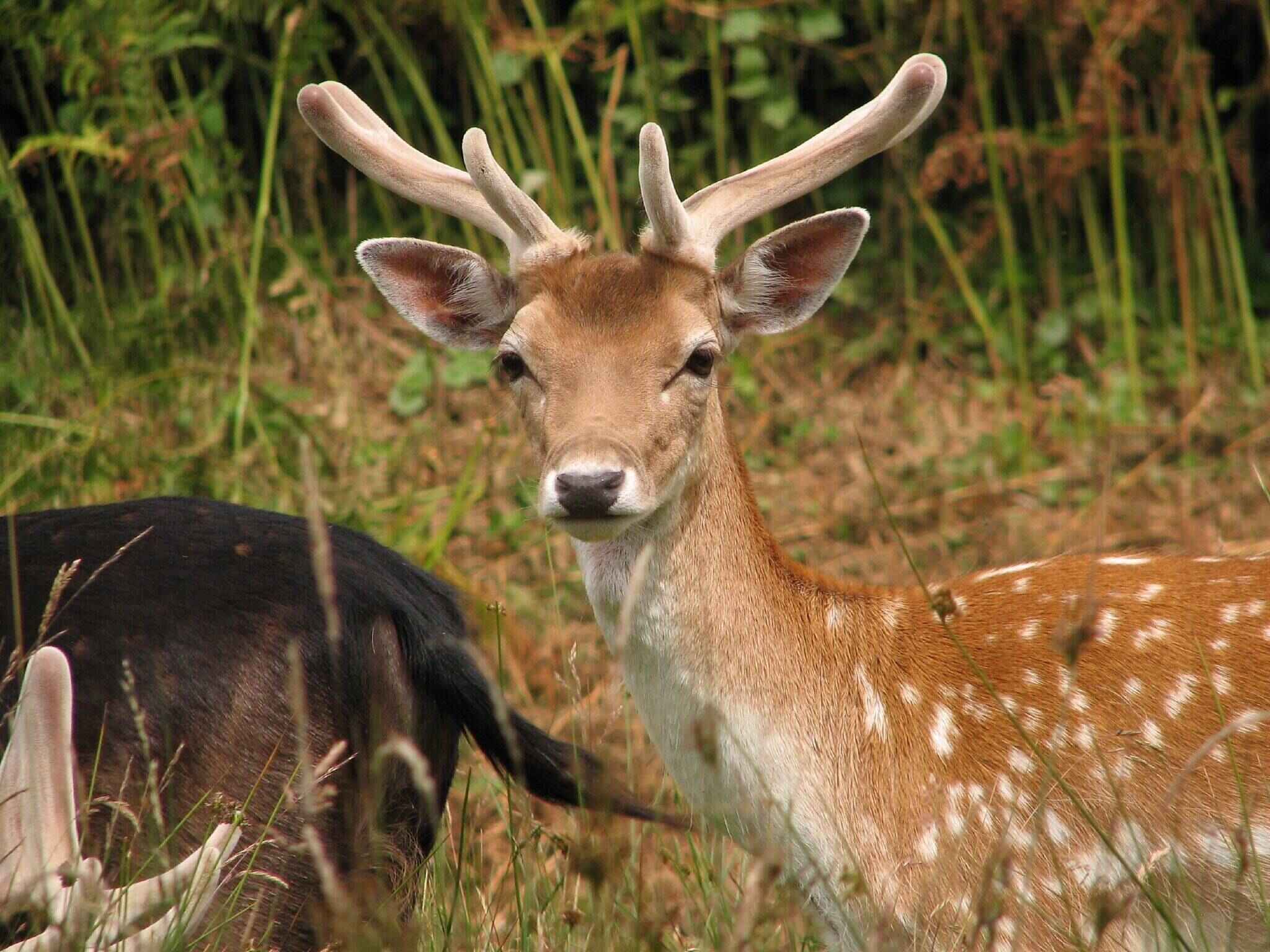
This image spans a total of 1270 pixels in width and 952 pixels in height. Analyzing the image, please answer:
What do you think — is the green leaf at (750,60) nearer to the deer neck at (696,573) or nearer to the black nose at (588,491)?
the deer neck at (696,573)

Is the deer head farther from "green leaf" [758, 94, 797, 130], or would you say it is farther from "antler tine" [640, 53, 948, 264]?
"green leaf" [758, 94, 797, 130]

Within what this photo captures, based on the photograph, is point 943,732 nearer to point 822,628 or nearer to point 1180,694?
point 822,628

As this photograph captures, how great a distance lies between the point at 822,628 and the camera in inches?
127

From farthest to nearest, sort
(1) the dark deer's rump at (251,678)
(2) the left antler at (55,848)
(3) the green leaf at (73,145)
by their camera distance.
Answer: (3) the green leaf at (73,145)
(1) the dark deer's rump at (251,678)
(2) the left antler at (55,848)

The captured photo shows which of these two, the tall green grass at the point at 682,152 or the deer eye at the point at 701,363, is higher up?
the tall green grass at the point at 682,152

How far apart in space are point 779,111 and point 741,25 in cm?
38

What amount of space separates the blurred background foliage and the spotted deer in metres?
2.25

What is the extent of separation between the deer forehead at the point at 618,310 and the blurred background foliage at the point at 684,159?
2183mm

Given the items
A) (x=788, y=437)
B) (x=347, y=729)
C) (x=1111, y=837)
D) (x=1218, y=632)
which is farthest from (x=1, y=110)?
(x=1111, y=837)

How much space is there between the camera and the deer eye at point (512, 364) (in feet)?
10.5

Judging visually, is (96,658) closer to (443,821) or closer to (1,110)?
(443,821)

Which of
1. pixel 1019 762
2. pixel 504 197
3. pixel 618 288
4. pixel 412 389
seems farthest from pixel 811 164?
pixel 412 389

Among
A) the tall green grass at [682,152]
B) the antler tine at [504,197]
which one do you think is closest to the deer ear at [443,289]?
the antler tine at [504,197]

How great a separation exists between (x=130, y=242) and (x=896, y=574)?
303 cm
